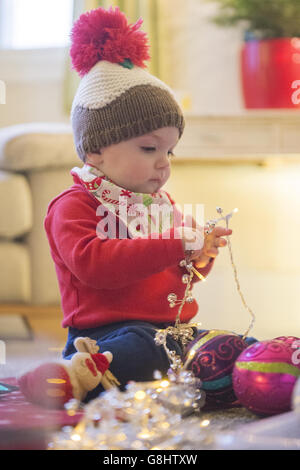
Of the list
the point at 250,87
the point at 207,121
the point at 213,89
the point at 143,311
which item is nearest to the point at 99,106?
the point at 143,311

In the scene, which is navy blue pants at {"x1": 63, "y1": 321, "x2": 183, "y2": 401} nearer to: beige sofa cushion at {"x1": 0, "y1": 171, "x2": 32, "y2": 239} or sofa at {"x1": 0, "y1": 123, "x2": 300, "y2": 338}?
sofa at {"x1": 0, "y1": 123, "x2": 300, "y2": 338}

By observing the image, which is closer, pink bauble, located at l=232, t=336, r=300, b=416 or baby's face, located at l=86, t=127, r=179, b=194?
pink bauble, located at l=232, t=336, r=300, b=416

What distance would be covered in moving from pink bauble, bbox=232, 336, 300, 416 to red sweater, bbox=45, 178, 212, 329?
7.3 inches

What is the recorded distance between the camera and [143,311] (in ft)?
3.34

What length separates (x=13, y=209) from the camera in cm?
191

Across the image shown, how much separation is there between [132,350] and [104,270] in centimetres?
12

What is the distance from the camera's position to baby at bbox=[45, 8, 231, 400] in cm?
95

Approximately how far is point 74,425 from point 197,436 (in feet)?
0.65

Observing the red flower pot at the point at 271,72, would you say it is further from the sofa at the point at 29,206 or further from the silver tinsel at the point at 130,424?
the silver tinsel at the point at 130,424

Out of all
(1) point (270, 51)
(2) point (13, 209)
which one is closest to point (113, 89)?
(2) point (13, 209)

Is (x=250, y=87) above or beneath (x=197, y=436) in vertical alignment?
above

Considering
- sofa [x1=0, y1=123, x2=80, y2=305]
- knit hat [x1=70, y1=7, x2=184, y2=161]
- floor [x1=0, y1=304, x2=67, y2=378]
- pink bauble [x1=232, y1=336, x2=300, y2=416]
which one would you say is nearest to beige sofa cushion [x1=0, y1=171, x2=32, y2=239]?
sofa [x1=0, y1=123, x2=80, y2=305]

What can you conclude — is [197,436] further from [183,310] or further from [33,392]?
[183,310]

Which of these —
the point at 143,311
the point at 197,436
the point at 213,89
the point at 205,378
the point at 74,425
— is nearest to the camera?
the point at 197,436
